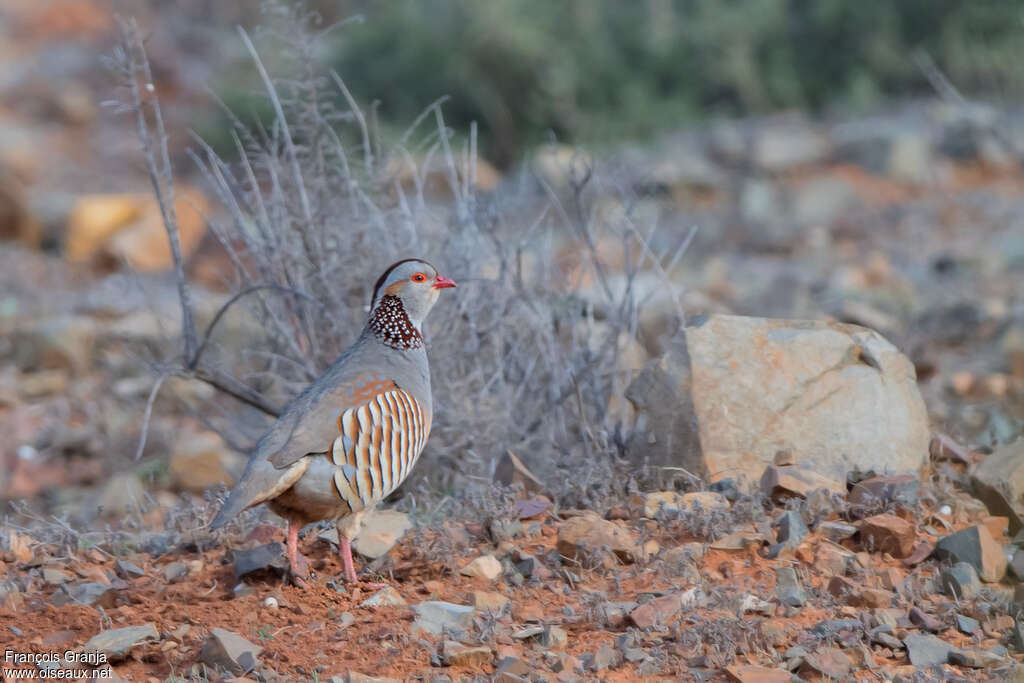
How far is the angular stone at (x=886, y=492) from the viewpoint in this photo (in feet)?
16.5

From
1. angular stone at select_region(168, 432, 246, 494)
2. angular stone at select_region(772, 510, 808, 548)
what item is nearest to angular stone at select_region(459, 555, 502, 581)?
angular stone at select_region(772, 510, 808, 548)

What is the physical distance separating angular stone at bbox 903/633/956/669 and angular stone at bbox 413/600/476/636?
1.34 metres

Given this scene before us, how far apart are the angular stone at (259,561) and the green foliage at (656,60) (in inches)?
451

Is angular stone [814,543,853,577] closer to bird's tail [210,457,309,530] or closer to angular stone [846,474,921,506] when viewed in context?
angular stone [846,474,921,506]

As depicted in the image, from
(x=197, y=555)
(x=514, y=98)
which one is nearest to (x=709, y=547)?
(x=197, y=555)

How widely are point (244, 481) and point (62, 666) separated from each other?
31.4 inches

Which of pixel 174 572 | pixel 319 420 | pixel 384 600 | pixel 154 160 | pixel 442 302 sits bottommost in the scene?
pixel 174 572

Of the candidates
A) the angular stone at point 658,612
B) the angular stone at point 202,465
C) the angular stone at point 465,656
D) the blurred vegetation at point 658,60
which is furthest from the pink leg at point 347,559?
the blurred vegetation at point 658,60

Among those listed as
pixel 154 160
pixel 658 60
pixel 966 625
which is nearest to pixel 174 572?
pixel 154 160

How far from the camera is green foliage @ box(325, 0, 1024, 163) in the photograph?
16.5m

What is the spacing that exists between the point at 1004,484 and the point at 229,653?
116 inches

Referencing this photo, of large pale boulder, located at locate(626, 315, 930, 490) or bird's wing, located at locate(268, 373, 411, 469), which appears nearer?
bird's wing, located at locate(268, 373, 411, 469)

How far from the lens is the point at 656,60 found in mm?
18094

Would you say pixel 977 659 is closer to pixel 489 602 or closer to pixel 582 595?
pixel 582 595
